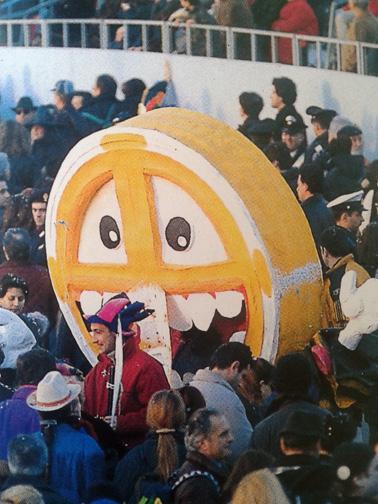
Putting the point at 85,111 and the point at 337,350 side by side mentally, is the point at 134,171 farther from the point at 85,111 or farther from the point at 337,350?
the point at 337,350

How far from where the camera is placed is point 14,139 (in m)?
5.79

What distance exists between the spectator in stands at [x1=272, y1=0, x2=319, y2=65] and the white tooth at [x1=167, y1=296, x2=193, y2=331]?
1.17 m

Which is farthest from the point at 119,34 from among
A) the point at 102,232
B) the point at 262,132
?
the point at 102,232

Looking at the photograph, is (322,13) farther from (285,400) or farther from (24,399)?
(24,399)

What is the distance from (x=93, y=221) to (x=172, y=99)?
659mm

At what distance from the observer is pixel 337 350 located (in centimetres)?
534

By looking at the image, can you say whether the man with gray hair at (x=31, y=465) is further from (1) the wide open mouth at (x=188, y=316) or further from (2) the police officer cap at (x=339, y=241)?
(2) the police officer cap at (x=339, y=241)

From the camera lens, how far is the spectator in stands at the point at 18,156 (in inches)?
227

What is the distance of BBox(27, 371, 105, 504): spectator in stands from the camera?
5453 mm

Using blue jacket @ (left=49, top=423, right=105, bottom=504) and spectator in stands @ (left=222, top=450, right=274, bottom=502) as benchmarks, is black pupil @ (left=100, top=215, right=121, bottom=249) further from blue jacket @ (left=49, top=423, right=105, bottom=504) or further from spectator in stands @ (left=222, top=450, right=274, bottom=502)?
spectator in stands @ (left=222, top=450, right=274, bottom=502)

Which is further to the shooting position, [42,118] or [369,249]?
[42,118]

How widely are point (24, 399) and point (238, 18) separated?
1938 mm

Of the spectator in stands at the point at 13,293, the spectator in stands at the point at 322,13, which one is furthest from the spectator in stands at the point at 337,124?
the spectator in stands at the point at 13,293

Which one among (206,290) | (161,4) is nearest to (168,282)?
(206,290)
